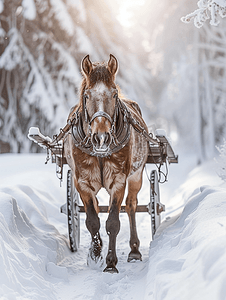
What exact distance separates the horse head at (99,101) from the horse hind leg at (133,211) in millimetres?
1556

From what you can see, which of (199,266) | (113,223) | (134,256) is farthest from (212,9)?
(199,266)

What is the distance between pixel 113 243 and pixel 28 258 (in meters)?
1.02

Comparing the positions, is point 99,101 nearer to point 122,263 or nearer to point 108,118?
point 108,118

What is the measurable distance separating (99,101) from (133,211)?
2.06 meters

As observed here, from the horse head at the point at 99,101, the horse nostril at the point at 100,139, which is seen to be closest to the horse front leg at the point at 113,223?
the horse head at the point at 99,101

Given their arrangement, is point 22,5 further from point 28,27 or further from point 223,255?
point 223,255

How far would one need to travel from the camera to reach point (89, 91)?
3.92 metres

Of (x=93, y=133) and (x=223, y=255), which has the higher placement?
(x=93, y=133)

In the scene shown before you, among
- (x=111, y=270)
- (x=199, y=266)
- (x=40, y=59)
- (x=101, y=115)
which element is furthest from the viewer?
(x=40, y=59)

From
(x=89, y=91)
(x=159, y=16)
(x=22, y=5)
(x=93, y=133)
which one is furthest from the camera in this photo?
(x=159, y=16)

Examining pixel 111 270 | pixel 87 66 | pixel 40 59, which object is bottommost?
pixel 111 270

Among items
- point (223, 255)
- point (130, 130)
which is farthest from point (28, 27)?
point (223, 255)

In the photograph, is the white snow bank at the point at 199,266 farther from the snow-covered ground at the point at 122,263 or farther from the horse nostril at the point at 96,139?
the horse nostril at the point at 96,139

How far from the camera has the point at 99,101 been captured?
3.83 m
